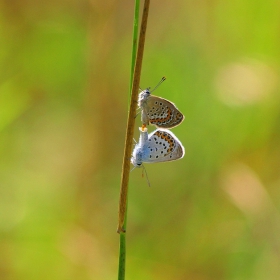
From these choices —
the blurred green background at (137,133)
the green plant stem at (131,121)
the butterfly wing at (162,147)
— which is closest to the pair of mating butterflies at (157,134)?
the butterfly wing at (162,147)

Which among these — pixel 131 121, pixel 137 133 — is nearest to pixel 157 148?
pixel 131 121

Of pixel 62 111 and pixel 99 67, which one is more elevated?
pixel 99 67

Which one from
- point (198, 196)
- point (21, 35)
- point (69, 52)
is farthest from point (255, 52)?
point (21, 35)

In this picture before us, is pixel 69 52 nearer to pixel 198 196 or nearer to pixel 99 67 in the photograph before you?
pixel 99 67

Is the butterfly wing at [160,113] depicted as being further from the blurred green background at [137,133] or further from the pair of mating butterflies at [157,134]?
the blurred green background at [137,133]

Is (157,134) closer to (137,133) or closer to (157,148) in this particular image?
(157,148)

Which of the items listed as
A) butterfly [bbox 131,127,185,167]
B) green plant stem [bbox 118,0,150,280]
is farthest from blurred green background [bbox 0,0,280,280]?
green plant stem [bbox 118,0,150,280]
